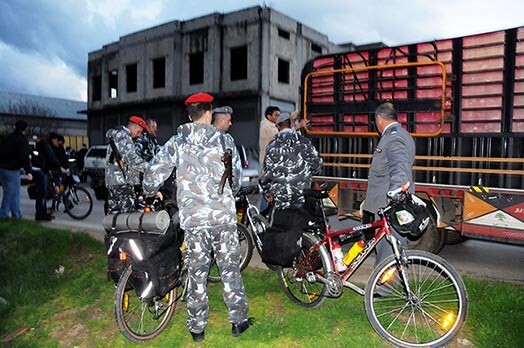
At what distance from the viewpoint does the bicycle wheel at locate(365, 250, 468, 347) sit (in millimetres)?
3473

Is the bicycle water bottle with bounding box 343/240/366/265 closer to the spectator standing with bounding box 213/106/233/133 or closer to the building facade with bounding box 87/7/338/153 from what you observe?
the spectator standing with bounding box 213/106/233/133

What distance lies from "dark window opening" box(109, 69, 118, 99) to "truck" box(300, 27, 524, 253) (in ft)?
98.3

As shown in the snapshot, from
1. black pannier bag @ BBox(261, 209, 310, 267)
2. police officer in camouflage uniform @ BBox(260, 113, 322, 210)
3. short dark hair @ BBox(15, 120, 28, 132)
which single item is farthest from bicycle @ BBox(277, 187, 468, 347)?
short dark hair @ BBox(15, 120, 28, 132)

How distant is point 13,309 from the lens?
454cm

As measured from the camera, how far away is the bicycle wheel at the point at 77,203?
9.95 meters

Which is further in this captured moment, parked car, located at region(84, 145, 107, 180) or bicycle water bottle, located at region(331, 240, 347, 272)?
parked car, located at region(84, 145, 107, 180)

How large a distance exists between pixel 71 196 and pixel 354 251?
7906 millimetres

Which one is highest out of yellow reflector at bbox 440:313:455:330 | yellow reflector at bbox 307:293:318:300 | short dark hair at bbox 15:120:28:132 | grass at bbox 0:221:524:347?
short dark hair at bbox 15:120:28:132

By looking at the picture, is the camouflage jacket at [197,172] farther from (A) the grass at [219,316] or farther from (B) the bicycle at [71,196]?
(B) the bicycle at [71,196]

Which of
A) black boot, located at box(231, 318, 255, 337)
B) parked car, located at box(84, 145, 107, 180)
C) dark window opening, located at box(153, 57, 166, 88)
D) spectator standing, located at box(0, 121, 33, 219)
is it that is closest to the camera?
black boot, located at box(231, 318, 255, 337)

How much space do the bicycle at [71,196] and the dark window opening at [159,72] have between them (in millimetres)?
20670

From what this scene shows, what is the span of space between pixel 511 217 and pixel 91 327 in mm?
5136

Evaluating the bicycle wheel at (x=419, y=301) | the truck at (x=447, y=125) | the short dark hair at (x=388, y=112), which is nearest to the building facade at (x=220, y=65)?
the truck at (x=447, y=125)

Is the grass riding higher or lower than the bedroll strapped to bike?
lower
